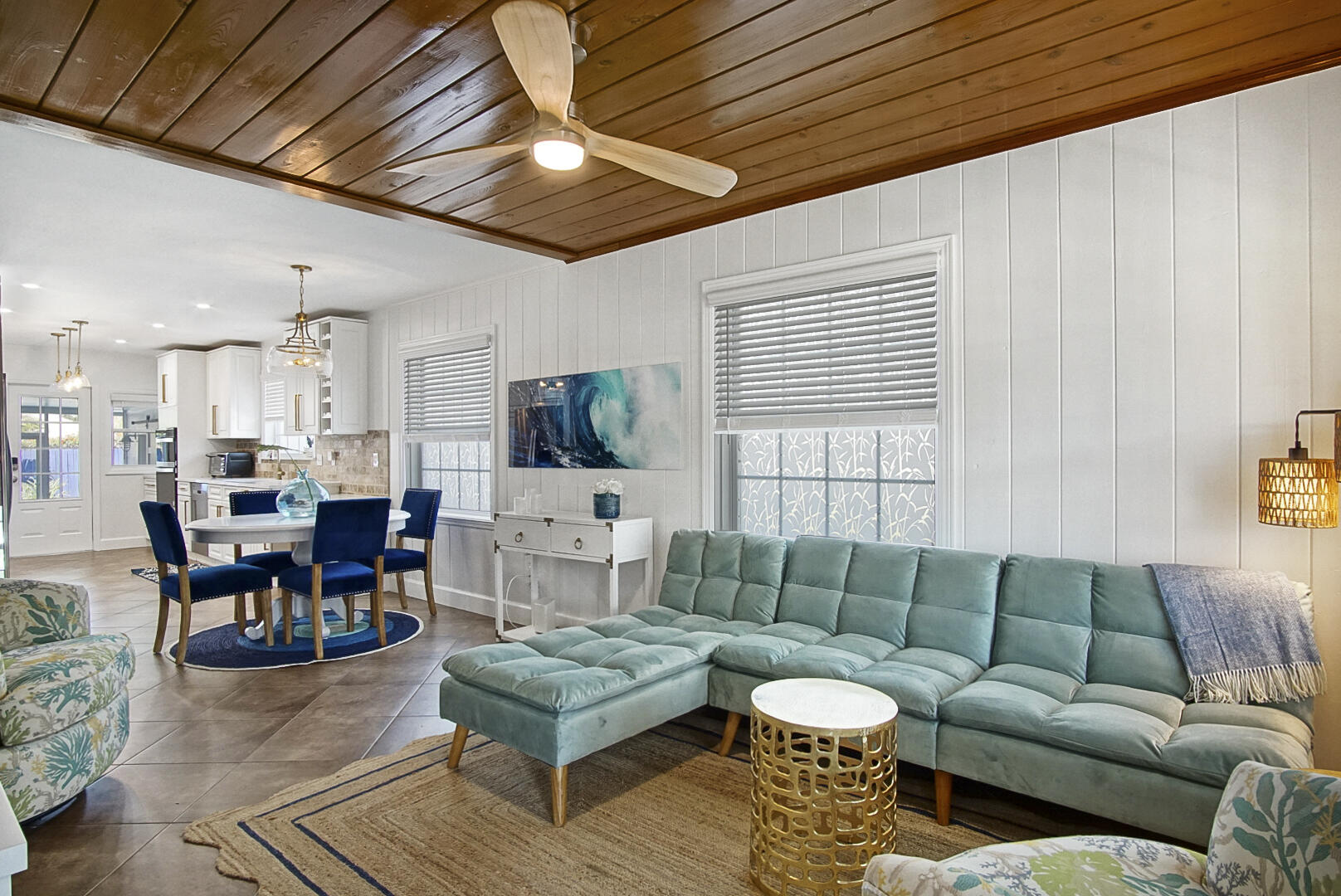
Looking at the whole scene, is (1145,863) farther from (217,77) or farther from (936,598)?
(217,77)

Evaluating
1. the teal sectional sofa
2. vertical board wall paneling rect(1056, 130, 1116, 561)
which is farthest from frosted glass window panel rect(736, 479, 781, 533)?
vertical board wall paneling rect(1056, 130, 1116, 561)

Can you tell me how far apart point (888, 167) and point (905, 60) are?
3.23ft

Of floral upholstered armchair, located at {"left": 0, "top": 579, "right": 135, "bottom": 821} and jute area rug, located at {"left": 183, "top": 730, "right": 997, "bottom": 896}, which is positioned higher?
floral upholstered armchair, located at {"left": 0, "top": 579, "right": 135, "bottom": 821}

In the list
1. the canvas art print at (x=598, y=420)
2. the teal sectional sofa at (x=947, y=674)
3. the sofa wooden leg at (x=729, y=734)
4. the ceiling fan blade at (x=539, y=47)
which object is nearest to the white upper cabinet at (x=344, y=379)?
the canvas art print at (x=598, y=420)

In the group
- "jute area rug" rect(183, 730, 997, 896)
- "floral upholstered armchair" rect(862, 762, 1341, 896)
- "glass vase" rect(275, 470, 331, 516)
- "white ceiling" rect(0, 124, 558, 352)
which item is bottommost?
"jute area rug" rect(183, 730, 997, 896)

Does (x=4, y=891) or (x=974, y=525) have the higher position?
(x=974, y=525)

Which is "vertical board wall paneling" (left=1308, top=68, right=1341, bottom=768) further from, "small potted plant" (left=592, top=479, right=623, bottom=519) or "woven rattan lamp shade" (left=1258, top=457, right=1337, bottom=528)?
"small potted plant" (left=592, top=479, right=623, bottom=519)

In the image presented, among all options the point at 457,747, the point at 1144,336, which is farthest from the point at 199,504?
the point at 1144,336

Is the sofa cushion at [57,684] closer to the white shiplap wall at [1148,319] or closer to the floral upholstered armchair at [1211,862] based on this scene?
the floral upholstered armchair at [1211,862]

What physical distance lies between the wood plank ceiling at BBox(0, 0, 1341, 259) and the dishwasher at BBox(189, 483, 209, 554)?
20.0 ft

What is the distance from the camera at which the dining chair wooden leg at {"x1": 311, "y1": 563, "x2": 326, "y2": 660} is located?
4364 mm

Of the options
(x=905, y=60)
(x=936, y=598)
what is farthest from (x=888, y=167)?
(x=936, y=598)

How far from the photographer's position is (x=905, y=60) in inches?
91.5

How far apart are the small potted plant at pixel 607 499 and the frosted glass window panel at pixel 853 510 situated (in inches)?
50.9
